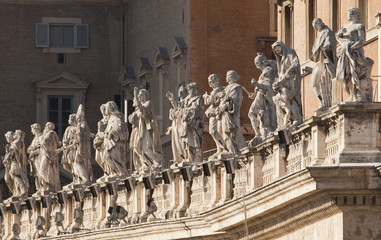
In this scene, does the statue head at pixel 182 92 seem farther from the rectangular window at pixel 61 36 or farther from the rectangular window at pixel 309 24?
the rectangular window at pixel 61 36

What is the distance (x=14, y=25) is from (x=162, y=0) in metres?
8.70

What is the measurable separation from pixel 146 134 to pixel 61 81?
24.1m

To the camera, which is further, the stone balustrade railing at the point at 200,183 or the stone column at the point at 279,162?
the stone column at the point at 279,162

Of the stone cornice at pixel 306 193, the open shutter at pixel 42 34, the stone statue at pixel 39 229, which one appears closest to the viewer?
the stone cornice at pixel 306 193

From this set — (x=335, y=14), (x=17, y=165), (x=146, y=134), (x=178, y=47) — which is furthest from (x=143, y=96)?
(x=178, y=47)

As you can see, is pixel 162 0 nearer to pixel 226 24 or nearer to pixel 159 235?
pixel 226 24

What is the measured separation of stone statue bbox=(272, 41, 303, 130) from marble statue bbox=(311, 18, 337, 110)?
1.76 metres

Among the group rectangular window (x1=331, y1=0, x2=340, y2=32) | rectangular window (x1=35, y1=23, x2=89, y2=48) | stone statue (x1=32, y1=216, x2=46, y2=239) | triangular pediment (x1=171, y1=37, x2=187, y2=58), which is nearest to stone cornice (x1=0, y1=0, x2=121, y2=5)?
rectangular window (x1=35, y1=23, x2=89, y2=48)

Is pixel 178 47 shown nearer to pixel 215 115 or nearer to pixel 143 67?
pixel 143 67

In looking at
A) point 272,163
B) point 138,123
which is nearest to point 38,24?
point 138,123

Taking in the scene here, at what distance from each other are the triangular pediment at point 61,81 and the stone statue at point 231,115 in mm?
30627

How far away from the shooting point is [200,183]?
1588 inches

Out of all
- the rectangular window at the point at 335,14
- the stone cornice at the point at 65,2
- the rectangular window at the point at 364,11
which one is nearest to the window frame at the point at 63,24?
the stone cornice at the point at 65,2

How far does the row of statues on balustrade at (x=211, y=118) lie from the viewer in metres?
29.5
